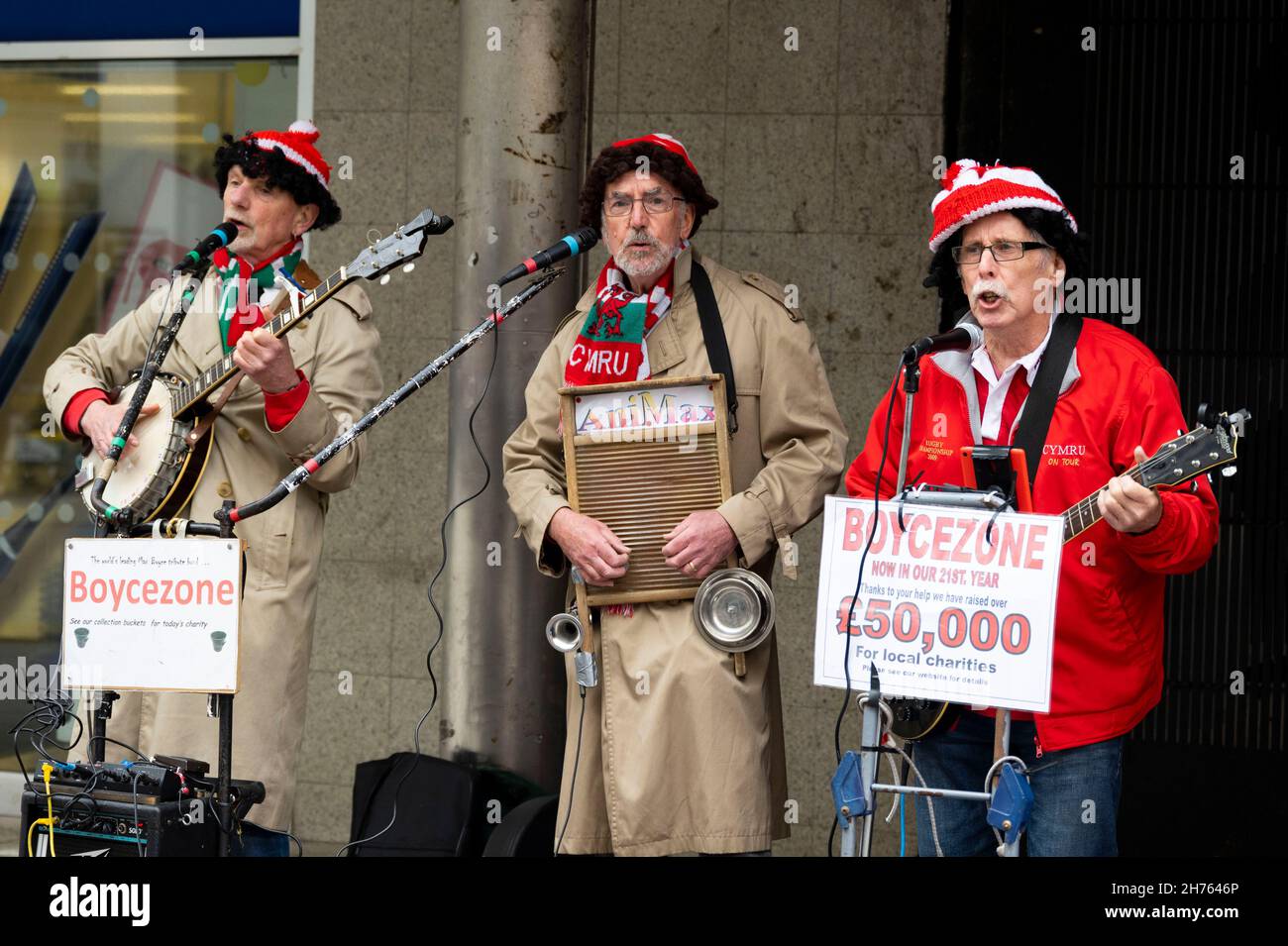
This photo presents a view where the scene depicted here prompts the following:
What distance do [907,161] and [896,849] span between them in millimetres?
2533

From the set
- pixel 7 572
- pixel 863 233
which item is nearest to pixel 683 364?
pixel 863 233

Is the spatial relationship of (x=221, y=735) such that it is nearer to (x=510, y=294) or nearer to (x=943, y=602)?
(x=943, y=602)

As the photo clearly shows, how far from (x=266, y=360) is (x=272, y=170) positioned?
2.44ft

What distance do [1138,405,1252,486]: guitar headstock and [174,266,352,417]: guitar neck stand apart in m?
2.14

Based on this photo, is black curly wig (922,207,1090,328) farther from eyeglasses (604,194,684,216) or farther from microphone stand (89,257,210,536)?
microphone stand (89,257,210,536)

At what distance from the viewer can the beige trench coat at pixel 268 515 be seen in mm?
4371

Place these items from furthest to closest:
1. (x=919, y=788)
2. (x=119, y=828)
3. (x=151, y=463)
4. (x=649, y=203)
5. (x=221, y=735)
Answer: (x=151, y=463) < (x=649, y=203) < (x=221, y=735) < (x=119, y=828) < (x=919, y=788)

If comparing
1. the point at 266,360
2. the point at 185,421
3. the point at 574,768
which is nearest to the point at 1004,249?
the point at 574,768

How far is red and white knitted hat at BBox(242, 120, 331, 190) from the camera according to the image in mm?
4652

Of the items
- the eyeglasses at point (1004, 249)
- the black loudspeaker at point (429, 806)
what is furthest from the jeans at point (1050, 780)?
the black loudspeaker at point (429, 806)

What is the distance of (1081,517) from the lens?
3402 mm
